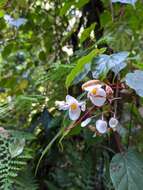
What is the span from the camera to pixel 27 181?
958 mm

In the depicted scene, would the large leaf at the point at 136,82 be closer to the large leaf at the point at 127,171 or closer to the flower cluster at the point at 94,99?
the flower cluster at the point at 94,99

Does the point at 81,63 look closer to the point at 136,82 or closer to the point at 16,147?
the point at 136,82

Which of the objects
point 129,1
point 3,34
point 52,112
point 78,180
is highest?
→ point 129,1

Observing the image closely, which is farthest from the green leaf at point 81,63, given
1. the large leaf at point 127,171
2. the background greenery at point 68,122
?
the large leaf at point 127,171

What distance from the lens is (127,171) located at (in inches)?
29.3

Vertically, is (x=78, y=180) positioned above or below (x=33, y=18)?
below

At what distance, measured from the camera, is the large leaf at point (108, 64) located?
711 mm

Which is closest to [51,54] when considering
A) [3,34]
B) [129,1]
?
[3,34]

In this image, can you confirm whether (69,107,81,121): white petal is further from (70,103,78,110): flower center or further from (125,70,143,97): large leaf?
(125,70,143,97): large leaf

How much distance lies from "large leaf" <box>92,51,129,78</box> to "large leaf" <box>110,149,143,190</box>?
0.53 feet

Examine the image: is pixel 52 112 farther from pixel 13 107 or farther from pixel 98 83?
pixel 98 83

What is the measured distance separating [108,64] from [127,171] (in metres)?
0.19

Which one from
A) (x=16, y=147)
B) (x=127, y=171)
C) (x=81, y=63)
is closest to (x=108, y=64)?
(x=81, y=63)

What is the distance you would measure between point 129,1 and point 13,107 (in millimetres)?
395
